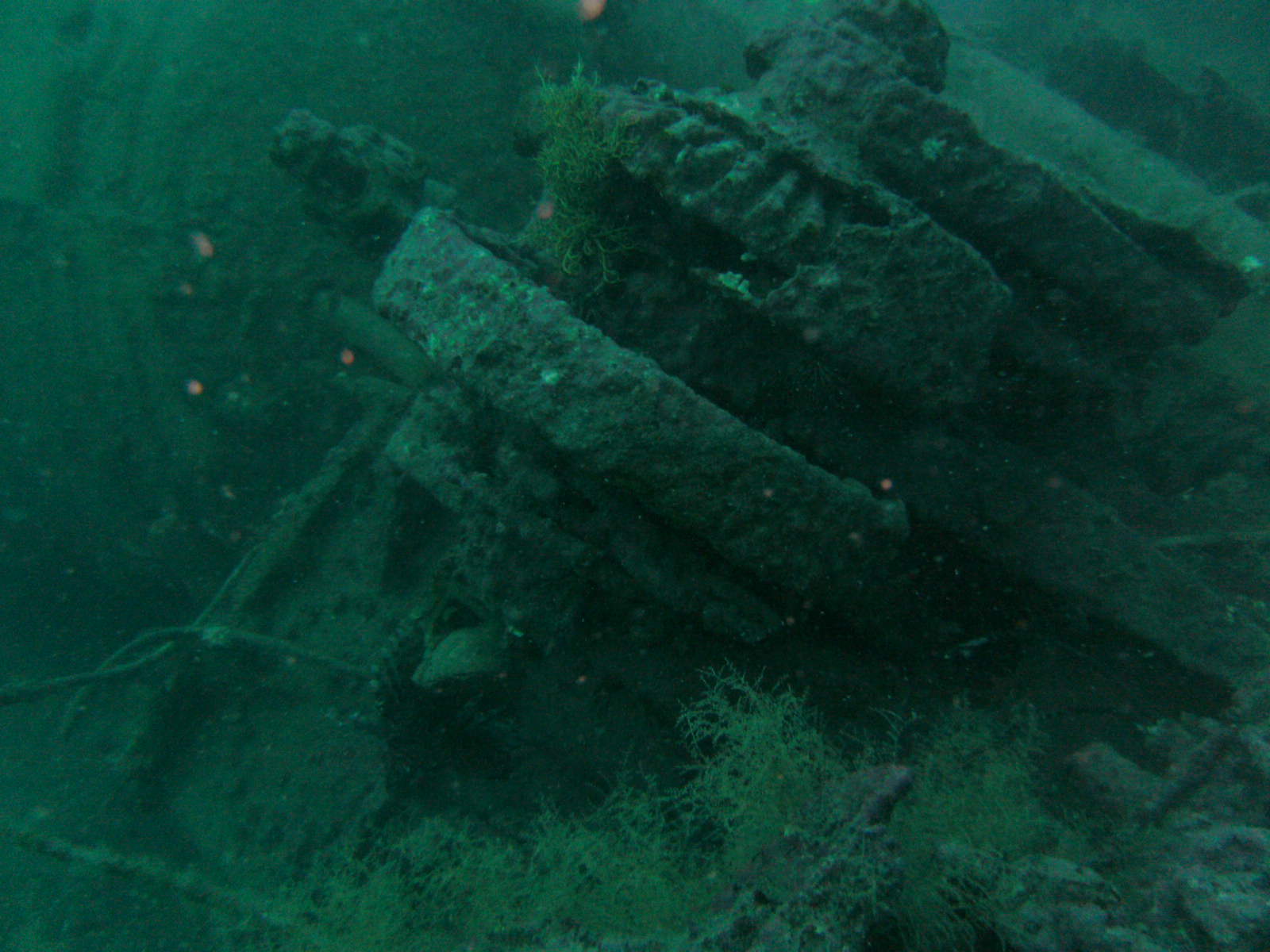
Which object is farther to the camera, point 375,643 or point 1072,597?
point 375,643

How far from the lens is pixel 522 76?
27.5ft

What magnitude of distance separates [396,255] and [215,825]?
5.75 metres

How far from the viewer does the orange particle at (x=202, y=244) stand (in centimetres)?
813

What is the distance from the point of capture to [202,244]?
8188 mm

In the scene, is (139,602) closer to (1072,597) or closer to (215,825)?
(215,825)

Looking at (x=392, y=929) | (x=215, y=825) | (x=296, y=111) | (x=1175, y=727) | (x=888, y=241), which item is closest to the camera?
(x=888, y=241)

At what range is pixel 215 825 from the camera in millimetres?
5809

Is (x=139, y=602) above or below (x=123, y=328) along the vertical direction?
below

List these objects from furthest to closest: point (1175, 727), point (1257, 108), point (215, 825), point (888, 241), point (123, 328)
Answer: point (1257, 108) → point (123, 328) → point (215, 825) → point (1175, 727) → point (888, 241)

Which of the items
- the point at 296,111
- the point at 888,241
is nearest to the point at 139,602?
the point at 296,111

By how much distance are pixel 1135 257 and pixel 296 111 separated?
26.4ft

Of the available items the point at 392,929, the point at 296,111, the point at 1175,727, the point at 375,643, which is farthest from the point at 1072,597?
the point at 296,111

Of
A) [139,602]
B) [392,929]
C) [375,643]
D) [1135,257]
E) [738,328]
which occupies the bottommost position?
[139,602]

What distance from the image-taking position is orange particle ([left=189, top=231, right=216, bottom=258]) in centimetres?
813
